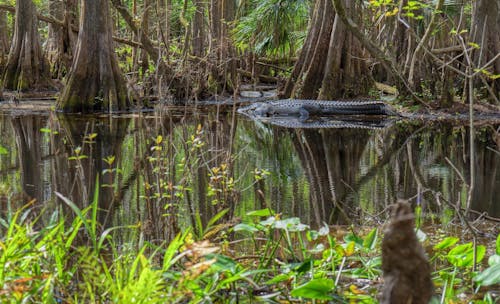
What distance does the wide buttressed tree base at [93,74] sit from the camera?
13219 mm

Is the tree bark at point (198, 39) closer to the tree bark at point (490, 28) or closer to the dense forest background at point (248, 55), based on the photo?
the dense forest background at point (248, 55)

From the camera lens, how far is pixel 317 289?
2.36 m

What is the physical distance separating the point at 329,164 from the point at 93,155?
8.38 feet

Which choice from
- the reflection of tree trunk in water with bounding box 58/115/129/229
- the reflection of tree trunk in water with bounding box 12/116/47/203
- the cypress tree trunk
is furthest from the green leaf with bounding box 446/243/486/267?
the cypress tree trunk

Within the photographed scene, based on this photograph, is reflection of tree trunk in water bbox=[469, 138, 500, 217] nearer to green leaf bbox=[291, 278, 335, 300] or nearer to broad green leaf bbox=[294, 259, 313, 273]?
broad green leaf bbox=[294, 259, 313, 273]

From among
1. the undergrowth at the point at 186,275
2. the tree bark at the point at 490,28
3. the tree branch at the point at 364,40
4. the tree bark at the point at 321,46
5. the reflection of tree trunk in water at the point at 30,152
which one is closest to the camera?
the undergrowth at the point at 186,275

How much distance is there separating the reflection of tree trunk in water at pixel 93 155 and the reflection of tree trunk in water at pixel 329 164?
4.89ft

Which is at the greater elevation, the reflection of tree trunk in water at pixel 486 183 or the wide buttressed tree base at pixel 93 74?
the wide buttressed tree base at pixel 93 74

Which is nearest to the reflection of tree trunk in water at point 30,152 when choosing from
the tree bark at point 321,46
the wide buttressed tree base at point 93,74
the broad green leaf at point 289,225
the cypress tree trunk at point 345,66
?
the wide buttressed tree base at point 93,74

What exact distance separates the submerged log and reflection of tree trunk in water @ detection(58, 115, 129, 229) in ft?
4.28

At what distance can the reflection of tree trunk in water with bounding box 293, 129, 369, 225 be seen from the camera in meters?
5.21

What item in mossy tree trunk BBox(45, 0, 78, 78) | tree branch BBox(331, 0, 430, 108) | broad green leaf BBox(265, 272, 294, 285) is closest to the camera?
broad green leaf BBox(265, 272, 294, 285)

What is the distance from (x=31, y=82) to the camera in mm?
17688

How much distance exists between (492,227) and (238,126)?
7304mm
